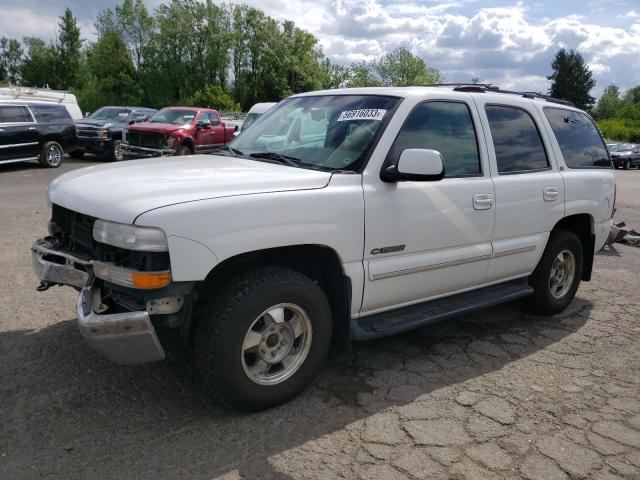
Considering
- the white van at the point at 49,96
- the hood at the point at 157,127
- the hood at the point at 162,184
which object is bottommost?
the hood at the point at 162,184

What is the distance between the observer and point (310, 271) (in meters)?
3.49

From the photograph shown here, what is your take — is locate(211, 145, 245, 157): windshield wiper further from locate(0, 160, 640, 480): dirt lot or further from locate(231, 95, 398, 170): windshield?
locate(0, 160, 640, 480): dirt lot

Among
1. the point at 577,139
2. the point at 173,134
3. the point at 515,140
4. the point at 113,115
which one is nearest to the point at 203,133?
the point at 173,134

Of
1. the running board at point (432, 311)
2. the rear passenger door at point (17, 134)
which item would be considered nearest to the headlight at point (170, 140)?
the rear passenger door at point (17, 134)

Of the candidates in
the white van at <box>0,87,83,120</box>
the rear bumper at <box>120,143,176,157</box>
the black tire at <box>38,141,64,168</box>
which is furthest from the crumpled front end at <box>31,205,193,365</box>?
the white van at <box>0,87,83,120</box>

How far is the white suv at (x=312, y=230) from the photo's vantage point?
9.18 feet

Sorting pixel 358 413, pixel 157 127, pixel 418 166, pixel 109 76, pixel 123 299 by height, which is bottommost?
pixel 358 413

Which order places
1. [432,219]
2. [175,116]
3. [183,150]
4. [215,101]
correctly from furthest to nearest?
[215,101], [175,116], [183,150], [432,219]

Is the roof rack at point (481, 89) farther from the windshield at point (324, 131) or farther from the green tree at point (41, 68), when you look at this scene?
the green tree at point (41, 68)

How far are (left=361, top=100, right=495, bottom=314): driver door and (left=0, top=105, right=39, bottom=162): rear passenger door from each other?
44.3ft

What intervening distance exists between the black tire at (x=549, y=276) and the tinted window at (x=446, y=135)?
4.20 ft

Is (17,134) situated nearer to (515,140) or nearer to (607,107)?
(515,140)

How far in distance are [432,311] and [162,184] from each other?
2.03 m

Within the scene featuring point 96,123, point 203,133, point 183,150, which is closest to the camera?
point 183,150
